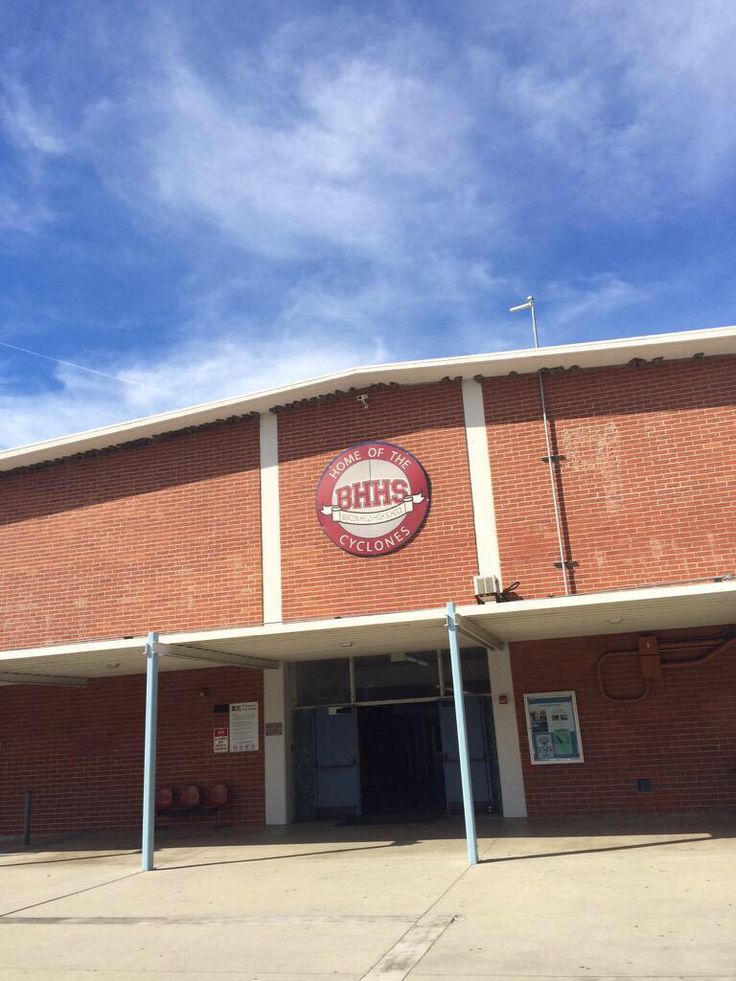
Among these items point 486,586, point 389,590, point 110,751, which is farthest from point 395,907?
point 110,751

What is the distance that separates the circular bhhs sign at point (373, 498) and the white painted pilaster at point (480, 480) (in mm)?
752

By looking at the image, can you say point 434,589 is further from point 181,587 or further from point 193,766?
point 193,766

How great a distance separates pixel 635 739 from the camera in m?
11.9

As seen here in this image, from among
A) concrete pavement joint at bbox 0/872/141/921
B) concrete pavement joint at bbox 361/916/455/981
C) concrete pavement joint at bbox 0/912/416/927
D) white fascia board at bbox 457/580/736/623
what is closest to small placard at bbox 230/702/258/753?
concrete pavement joint at bbox 0/872/141/921

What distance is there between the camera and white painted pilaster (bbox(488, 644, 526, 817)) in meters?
12.2

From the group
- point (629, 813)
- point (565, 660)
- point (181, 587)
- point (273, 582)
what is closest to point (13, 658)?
point (181, 587)

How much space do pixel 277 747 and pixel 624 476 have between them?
669 centimetres

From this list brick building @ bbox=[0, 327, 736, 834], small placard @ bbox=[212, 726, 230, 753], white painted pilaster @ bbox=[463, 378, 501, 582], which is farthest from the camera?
small placard @ bbox=[212, 726, 230, 753]

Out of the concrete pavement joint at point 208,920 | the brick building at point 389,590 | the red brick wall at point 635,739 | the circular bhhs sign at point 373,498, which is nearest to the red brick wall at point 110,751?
the brick building at point 389,590

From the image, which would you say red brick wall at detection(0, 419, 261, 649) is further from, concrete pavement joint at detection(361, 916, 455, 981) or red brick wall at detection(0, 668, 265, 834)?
concrete pavement joint at detection(361, 916, 455, 981)

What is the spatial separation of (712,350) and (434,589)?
5178 mm

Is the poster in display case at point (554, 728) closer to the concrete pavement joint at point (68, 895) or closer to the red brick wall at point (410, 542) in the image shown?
the red brick wall at point (410, 542)

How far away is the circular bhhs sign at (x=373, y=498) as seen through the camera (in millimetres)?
12711

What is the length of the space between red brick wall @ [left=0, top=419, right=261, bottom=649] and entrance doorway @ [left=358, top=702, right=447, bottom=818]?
2.99 meters
